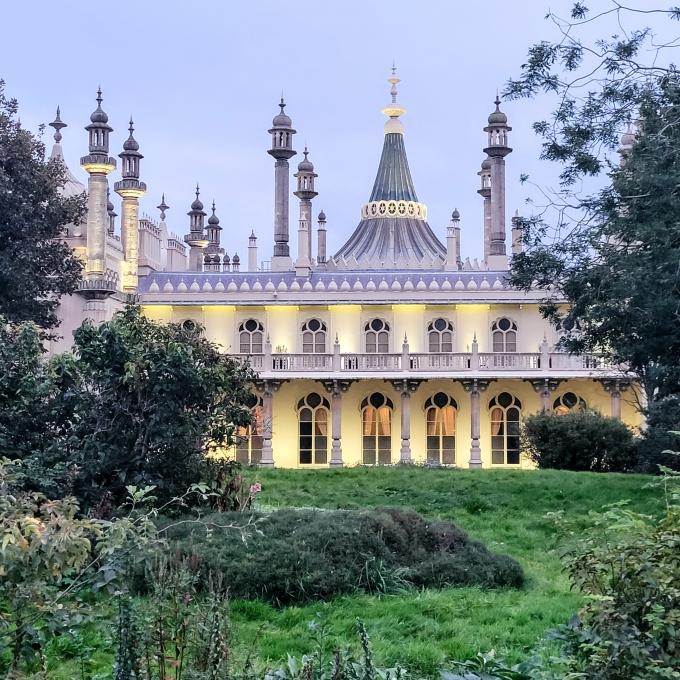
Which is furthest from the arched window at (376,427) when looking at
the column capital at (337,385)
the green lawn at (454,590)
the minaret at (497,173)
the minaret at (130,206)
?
the green lawn at (454,590)

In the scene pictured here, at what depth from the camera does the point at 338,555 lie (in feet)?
42.1

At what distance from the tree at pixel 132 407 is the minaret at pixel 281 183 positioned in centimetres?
2550

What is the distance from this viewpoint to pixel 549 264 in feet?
71.5

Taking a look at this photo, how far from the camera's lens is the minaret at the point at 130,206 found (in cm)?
3844

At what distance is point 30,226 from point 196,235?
97.2 ft

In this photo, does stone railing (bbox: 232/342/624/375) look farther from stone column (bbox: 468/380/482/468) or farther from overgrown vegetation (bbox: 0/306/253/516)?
overgrown vegetation (bbox: 0/306/253/516)

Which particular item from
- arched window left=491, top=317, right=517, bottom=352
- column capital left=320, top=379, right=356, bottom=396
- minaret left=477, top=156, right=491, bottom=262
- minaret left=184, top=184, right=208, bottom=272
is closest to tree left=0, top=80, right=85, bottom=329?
column capital left=320, top=379, right=356, bottom=396

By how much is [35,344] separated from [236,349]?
2343 cm

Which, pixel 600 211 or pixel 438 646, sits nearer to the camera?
pixel 438 646

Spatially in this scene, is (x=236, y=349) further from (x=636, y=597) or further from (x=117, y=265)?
(x=636, y=597)

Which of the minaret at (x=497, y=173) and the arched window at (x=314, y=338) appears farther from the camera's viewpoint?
the minaret at (x=497, y=173)

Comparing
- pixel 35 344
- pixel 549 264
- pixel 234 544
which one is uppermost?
pixel 549 264

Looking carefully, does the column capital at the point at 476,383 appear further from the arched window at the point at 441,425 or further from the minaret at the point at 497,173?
the minaret at the point at 497,173

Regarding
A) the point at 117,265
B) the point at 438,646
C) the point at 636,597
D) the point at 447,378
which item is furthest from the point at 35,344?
the point at 117,265
